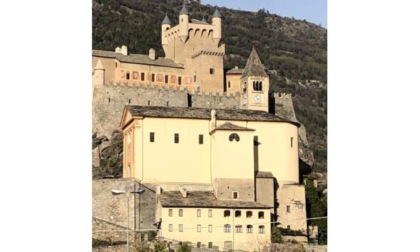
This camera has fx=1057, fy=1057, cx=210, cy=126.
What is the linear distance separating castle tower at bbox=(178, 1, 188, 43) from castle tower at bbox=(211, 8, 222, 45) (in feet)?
2.03

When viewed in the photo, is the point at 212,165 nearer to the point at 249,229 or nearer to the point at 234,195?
the point at 234,195

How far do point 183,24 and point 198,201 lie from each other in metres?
6.69

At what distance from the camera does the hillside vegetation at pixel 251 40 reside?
18625 millimetres

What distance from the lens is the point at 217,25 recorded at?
68.2 feet

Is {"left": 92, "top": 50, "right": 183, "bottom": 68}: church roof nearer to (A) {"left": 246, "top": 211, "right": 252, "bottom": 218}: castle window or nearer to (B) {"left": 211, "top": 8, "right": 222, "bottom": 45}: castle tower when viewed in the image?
(B) {"left": 211, "top": 8, "right": 222, "bottom": 45}: castle tower

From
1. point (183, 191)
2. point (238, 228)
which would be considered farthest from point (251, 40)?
point (238, 228)

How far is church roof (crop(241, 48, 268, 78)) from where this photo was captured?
18.8 meters

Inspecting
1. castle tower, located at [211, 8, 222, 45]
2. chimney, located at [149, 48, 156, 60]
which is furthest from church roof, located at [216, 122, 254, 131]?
castle tower, located at [211, 8, 222, 45]
